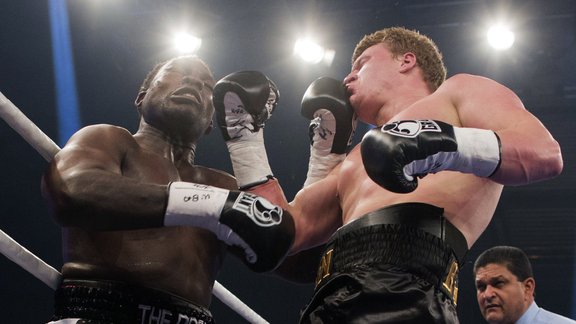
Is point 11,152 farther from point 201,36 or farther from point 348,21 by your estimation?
point 348,21

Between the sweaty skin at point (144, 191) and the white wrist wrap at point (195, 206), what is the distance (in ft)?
0.08

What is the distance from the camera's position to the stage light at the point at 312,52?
5766mm

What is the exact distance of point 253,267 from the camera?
61.3 inches

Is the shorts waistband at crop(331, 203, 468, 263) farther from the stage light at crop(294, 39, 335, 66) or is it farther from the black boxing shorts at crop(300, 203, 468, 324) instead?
the stage light at crop(294, 39, 335, 66)

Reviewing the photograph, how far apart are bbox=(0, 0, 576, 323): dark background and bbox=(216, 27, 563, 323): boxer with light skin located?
3.50 m

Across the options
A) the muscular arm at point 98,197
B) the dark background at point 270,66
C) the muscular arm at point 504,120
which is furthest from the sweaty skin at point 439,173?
the dark background at point 270,66

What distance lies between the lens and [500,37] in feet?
17.5

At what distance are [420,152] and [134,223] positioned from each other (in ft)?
2.26

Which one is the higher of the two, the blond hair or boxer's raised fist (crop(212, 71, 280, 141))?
the blond hair

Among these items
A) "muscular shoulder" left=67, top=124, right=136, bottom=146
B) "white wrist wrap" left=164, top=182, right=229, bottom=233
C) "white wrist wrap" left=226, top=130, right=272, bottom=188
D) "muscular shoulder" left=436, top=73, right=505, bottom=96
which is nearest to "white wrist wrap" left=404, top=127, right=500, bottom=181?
"muscular shoulder" left=436, top=73, right=505, bottom=96

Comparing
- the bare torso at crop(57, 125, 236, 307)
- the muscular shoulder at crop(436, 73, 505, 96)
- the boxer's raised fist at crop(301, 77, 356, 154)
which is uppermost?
the muscular shoulder at crop(436, 73, 505, 96)

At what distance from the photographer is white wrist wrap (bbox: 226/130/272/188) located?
212 centimetres

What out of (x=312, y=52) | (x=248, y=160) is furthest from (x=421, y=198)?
(x=312, y=52)

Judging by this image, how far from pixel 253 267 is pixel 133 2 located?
14.4 feet
